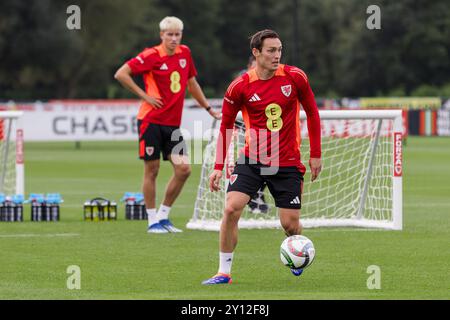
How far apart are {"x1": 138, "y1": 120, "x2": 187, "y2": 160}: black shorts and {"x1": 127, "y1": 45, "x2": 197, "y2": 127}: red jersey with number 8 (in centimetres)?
8

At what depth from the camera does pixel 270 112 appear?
10078mm

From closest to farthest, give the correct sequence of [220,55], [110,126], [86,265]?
[86,265] < [110,126] < [220,55]

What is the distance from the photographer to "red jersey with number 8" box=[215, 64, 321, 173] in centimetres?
1006

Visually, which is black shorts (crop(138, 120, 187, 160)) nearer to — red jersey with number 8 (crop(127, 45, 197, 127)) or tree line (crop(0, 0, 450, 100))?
red jersey with number 8 (crop(127, 45, 197, 127))

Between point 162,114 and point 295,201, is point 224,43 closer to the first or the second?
point 162,114

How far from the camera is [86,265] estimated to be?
1120 centimetres

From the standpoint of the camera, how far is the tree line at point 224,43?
6931 cm

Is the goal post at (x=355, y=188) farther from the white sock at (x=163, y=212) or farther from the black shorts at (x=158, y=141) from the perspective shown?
the black shorts at (x=158, y=141)

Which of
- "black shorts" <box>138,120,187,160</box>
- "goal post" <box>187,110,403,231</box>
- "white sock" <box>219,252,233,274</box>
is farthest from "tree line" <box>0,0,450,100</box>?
"white sock" <box>219,252,233,274</box>

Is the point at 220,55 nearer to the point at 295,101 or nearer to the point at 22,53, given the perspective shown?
the point at 22,53

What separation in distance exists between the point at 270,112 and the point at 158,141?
4.35 meters

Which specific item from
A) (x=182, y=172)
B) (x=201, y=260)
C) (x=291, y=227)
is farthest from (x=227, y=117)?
(x=182, y=172)

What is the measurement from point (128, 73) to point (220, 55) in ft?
269

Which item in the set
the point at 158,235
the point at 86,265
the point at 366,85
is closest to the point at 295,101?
the point at 86,265
